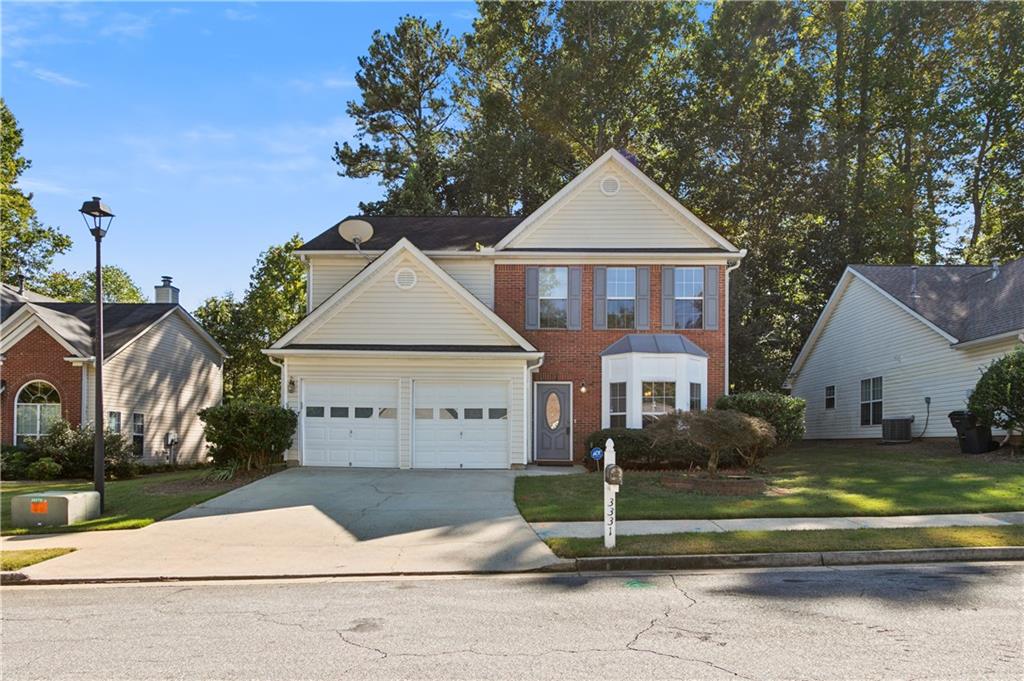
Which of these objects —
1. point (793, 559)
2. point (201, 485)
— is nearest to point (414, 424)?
point (201, 485)

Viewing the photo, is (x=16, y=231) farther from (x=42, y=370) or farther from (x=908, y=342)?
(x=908, y=342)

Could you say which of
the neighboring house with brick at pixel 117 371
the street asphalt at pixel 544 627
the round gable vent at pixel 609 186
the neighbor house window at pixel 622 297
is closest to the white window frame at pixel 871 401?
the neighbor house window at pixel 622 297

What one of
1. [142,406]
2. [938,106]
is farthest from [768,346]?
[142,406]

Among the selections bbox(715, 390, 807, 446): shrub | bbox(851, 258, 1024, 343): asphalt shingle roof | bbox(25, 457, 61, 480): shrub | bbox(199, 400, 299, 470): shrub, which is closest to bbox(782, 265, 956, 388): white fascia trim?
bbox(851, 258, 1024, 343): asphalt shingle roof

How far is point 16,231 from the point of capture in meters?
38.8

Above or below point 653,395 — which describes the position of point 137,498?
below

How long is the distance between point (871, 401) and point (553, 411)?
36.7ft

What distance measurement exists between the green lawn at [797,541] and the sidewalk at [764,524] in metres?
0.45

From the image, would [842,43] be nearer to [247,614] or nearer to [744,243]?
[744,243]

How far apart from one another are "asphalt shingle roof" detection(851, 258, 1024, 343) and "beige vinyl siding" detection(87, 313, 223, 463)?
23684 mm

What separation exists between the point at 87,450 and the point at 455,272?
432 inches

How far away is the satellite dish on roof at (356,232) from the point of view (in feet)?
80.2

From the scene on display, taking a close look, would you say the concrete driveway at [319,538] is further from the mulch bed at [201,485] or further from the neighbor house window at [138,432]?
the neighbor house window at [138,432]

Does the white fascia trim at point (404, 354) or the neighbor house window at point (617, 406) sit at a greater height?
the white fascia trim at point (404, 354)
